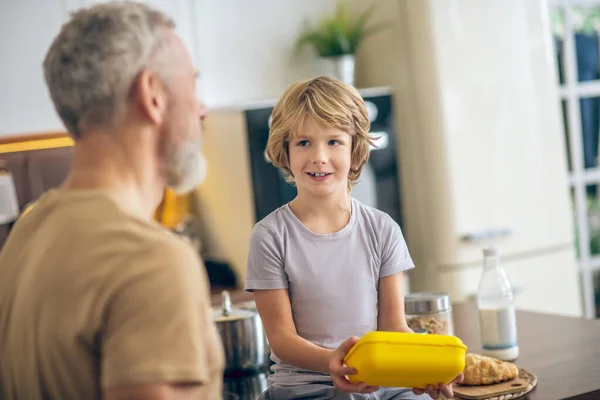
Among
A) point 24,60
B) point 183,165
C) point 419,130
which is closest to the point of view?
point 183,165

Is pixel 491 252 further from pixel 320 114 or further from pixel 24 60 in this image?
pixel 24 60

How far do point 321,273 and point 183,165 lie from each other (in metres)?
0.49

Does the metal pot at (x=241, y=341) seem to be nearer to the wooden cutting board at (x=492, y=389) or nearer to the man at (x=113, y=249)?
the wooden cutting board at (x=492, y=389)

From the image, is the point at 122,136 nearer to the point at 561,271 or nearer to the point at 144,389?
the point at 144,389

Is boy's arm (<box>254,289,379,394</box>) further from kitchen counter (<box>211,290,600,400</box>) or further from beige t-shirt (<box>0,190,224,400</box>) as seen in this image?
beige t-shirt (<box>0,190,224,400</box>)

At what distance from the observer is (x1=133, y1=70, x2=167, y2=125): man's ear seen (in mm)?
907

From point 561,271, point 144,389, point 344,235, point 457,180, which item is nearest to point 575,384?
point 344,235

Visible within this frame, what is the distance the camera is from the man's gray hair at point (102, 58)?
90 centimetres

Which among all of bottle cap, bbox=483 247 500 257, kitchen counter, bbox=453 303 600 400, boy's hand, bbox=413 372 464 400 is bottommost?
kitchen counter, bbox=453 303 600 400

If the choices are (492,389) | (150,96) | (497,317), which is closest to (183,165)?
(150,96)

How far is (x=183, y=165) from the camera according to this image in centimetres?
97

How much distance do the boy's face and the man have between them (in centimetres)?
44

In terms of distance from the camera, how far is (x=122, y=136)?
3.01ft

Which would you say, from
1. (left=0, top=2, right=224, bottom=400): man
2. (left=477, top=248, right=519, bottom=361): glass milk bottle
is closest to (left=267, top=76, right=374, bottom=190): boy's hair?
(left=477, top=248, right=519, bottom=361): glass milk bottle
